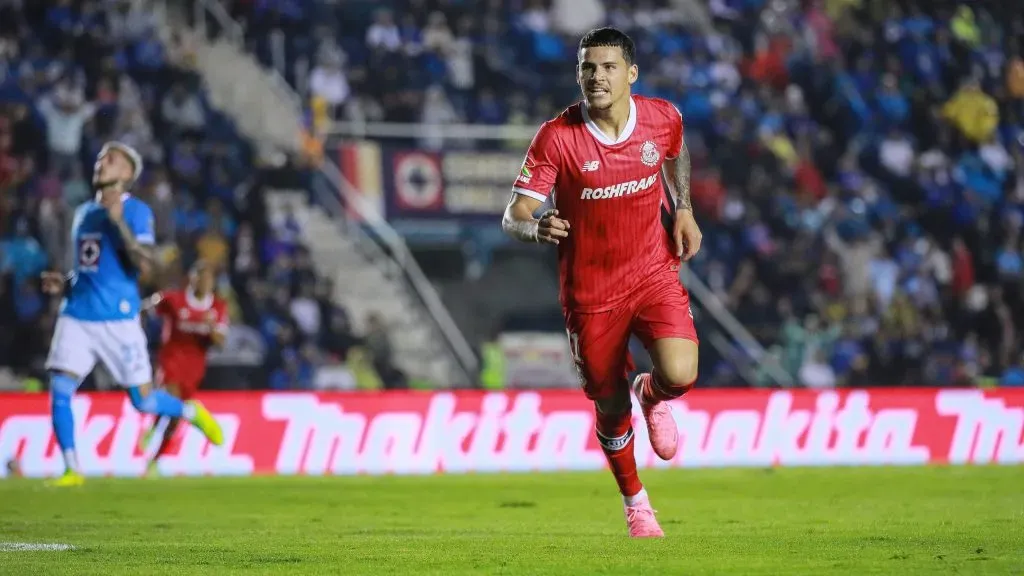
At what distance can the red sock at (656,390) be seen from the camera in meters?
8.62

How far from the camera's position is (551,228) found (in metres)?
7.87

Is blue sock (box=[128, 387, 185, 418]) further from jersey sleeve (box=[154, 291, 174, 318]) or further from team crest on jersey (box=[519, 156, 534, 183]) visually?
team crest on jersey (box=[519, 156, 534, 183])

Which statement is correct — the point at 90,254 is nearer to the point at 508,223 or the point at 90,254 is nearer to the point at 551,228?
the point at 508,223

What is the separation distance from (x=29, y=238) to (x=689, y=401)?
815 centimetres

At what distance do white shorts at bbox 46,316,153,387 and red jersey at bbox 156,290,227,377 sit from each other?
2.54 metres

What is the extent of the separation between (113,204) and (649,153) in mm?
5636

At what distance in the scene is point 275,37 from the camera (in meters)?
23.4

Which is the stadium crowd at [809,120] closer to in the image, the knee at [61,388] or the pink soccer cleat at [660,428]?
the knee at [61,388]

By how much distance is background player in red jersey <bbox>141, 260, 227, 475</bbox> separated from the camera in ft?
53.0

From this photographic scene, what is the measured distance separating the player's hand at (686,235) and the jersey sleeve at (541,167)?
0.81m

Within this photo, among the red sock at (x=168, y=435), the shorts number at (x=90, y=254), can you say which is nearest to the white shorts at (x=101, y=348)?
the shorts number at (x=90, y=254)

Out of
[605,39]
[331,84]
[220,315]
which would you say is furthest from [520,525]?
[331,84]

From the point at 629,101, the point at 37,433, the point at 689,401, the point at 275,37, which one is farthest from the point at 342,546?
the point at 275,37

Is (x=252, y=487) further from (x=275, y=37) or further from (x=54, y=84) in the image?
(x=275, y=37)
